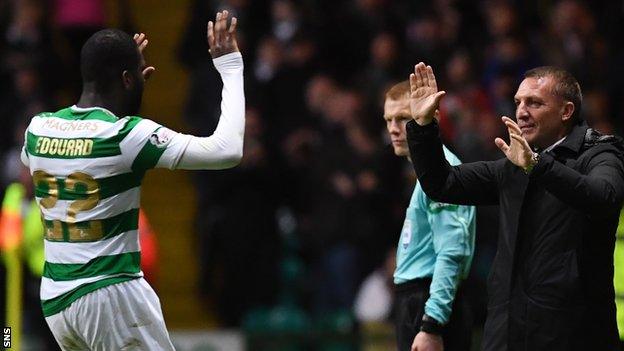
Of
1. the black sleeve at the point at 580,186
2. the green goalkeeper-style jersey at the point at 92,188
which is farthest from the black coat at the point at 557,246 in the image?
the green goalkeeper-style jersey at the point at 92,188

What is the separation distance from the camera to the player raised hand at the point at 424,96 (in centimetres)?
621

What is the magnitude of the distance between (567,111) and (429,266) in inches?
47.4

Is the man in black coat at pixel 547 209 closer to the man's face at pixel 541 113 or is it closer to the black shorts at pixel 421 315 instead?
the man's face at pixel 541 113

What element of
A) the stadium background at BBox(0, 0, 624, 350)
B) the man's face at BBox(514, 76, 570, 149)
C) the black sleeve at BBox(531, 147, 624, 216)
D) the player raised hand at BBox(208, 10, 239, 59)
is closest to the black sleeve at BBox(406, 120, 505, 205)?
the man's face at BBox(514, 76, 570, 149)

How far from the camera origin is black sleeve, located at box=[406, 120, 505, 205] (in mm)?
6262

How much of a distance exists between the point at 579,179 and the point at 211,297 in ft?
27.8

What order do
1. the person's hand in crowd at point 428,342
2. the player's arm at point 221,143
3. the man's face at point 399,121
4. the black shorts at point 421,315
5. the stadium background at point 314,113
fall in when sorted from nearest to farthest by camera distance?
1. the player's arm at point 221,143
2. the person's hand in crowd at point 428,342
3. the black shorts at point 421,315
4. the man's face at point 399,121
5. the stadium background at point 314,113

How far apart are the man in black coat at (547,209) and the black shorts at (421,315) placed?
688 millimetres

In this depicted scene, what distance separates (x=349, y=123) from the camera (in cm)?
1287

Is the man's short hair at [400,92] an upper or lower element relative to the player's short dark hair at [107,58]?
lower

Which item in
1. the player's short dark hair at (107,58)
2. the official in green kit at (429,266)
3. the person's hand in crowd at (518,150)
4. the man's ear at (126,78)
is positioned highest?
the player's short dark hair at (107,58)

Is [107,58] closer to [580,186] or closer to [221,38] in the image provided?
[221,38]

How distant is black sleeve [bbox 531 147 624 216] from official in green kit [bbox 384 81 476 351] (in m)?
1.08

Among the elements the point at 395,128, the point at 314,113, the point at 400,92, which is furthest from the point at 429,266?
the point at 314,113
